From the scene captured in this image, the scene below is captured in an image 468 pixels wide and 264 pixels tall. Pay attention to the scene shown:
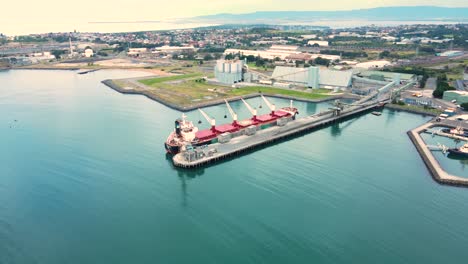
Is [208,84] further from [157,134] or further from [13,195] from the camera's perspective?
[13,195]

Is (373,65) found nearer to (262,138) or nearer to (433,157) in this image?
(433,157)

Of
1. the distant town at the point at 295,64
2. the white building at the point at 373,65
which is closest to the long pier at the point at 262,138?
the distant town at the point at 295,64

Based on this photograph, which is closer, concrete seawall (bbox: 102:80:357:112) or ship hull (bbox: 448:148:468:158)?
ship hull (bbox: 448:148:468:158)

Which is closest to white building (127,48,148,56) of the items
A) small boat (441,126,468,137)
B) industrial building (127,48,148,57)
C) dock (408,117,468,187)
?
industrial building (127,48,148,57)

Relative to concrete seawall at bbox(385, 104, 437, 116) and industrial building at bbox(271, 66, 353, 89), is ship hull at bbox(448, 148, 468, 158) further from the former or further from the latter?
industrial building at bbox(271, 66, 353, 89)

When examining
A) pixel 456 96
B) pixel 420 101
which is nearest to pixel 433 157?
pixel 420 101

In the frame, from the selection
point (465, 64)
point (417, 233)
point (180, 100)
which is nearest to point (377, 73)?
point (465, 64)
